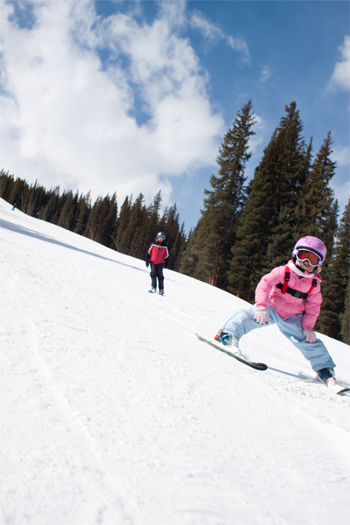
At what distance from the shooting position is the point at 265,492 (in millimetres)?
1054

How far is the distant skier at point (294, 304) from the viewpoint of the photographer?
308cm

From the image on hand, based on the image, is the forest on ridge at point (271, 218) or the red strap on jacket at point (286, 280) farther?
the forest on ridge at point (271, 218)

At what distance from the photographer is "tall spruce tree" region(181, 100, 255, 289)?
26.9 metres

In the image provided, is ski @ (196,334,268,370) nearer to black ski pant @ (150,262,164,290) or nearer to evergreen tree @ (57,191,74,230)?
black ski pant @ (150,262,164,290)

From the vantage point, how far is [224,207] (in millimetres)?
27234

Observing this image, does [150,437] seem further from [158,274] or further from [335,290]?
[335,290]

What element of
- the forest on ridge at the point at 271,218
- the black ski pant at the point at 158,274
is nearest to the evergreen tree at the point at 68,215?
the forest on ridge at the point at 271,218

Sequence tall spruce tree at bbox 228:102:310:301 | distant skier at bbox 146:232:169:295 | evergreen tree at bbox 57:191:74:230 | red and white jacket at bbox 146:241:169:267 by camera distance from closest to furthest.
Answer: distant skier at bbox 146:232:169:295, red and white jacket at bbox 146:241:169:267, tall spruce tree at bbox 228:102:310:301, evergreen tree at bbox 57:191:74:230

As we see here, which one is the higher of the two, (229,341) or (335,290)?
(335,290)

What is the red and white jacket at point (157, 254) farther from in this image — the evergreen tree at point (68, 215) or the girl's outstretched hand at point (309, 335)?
the evergreen tree at point (68, 215)

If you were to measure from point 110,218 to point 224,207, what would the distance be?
168ft

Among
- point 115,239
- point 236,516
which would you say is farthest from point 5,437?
point 115,239

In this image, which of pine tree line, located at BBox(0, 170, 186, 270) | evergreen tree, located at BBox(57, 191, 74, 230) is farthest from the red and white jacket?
evergreen tree, located at BBox(57, 191, 74, 230)

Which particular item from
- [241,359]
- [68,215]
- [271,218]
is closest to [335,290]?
[271,218]
